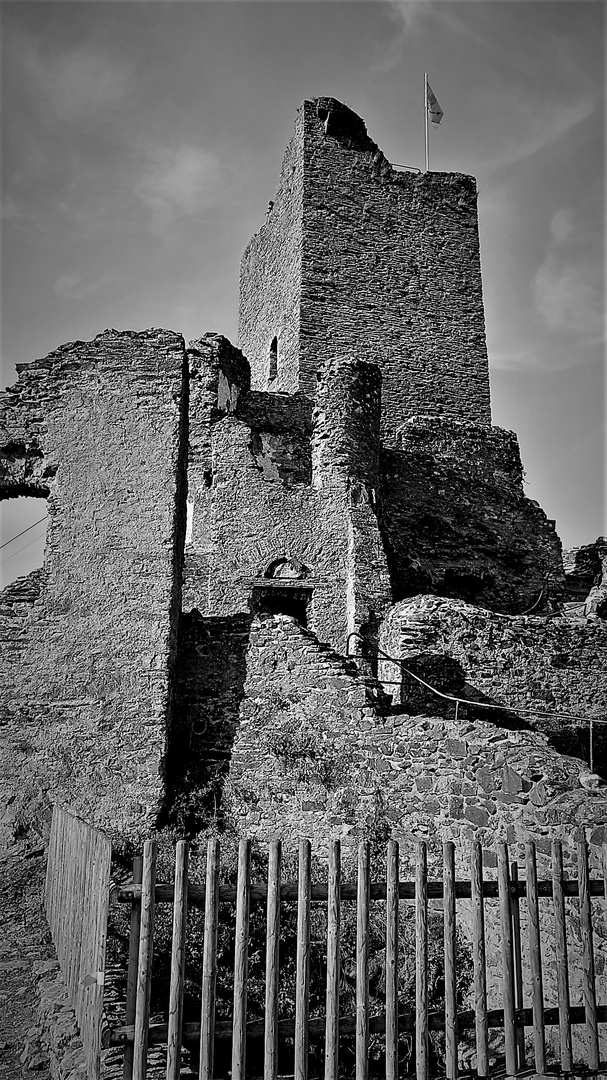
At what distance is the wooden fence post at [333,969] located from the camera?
398 centimetres

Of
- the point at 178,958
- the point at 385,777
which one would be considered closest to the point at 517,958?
the point at 178,958

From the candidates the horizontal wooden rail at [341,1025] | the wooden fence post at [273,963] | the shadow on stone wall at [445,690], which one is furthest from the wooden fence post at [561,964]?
the shadow on stone wall at [445,690]

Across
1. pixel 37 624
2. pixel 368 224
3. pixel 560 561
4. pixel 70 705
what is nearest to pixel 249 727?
pixel 70 705

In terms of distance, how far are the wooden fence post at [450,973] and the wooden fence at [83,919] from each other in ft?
5.48

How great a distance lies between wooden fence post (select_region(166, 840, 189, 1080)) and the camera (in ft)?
12.8

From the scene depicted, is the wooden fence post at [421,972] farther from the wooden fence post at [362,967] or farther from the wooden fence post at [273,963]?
the wooden fence post at [273,963]

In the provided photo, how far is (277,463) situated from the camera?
14516 mm

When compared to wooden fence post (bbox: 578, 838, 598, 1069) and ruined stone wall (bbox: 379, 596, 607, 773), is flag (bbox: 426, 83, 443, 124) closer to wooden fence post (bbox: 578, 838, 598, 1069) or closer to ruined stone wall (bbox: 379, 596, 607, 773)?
ruined stone wall (bbox: 379, 596, 607, 773)

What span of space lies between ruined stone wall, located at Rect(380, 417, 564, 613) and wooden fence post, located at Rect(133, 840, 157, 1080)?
1005cm

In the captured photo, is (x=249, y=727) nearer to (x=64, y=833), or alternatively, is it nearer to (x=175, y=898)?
(x=64, y=833)

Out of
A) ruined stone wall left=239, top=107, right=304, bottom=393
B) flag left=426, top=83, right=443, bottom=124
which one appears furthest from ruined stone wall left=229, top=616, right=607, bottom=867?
flag left=426, top=83, right=443, bottom=124

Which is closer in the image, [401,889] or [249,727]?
[401,889]

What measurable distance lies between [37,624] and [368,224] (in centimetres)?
1581

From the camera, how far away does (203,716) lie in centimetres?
868
